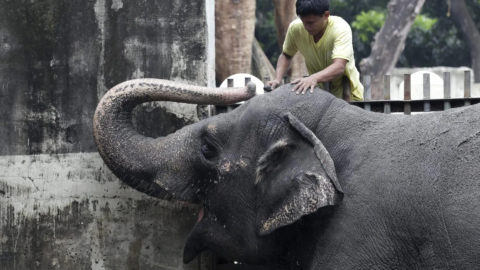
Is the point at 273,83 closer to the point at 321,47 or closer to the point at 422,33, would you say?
the point at 321,47

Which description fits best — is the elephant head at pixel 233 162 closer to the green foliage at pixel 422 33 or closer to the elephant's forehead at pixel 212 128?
the elephant's forehead at pixel 212 128

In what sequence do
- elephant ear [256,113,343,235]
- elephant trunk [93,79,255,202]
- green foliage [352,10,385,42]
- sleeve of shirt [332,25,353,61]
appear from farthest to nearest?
1. green foliage [352,10,385,42]
2. sleeve of shirt [332,25,353,61]
3. elephant trunk [93,79,255,202]
4. elephant ear [256,113,343,235]

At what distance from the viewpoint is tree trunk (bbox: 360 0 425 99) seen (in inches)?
760

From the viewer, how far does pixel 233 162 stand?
16.3ft

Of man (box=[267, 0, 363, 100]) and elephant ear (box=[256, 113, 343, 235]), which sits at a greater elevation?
man (box=[267, 0, 363, 100])

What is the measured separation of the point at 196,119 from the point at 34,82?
1.15 m

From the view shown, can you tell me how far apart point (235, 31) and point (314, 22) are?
26.2 ft

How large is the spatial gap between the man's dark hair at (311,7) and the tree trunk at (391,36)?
547 inches

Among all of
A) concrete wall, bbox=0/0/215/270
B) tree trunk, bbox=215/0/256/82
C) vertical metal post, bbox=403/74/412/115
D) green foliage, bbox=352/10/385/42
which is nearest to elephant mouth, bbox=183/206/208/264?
concrete wall, bbox=0/0/215/270

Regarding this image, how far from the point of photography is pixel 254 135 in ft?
16.2

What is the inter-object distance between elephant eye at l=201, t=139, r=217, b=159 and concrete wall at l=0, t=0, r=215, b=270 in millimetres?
926

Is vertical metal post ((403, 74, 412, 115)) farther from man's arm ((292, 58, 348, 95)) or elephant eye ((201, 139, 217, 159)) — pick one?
elephant eye ((201, 139, 217, 159))

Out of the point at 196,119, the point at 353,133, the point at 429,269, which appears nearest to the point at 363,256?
the point at 429,269

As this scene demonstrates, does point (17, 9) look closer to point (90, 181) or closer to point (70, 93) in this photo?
point (70, 93)
